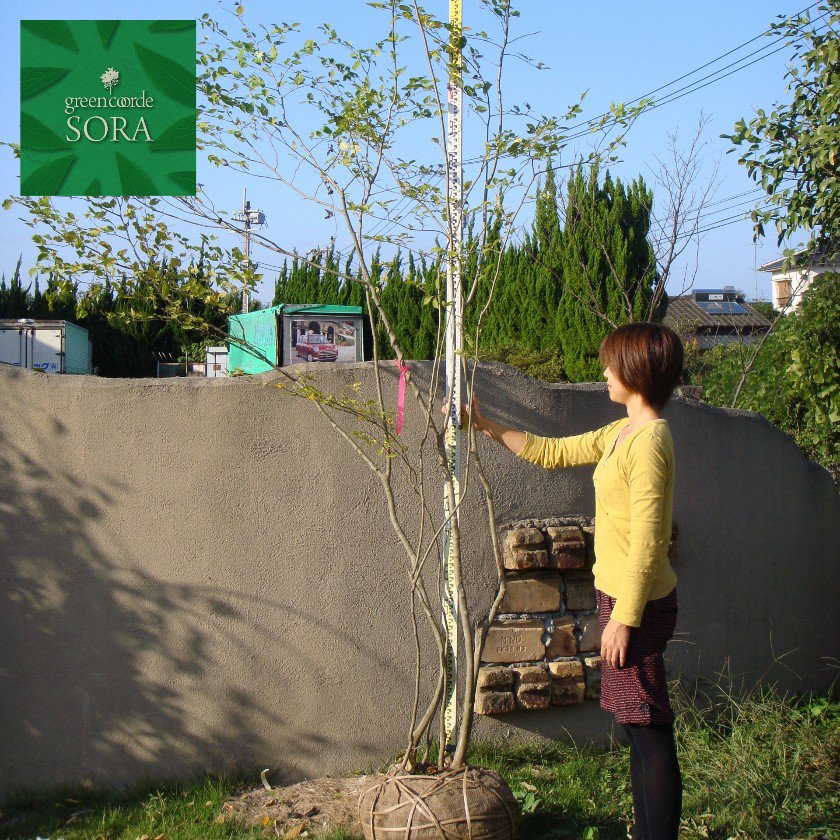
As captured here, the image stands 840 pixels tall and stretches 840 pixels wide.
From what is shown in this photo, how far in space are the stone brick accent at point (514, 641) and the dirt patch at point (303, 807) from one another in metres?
0.68

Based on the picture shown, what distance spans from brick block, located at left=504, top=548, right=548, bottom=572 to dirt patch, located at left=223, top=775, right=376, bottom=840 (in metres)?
0.96

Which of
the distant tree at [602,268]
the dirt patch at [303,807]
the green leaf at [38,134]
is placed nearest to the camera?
the dirt patch at [303,807]

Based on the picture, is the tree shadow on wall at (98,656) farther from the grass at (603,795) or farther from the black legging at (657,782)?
the black legging at (657,782)

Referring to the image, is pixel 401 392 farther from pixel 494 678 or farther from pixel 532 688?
pixel 532 688

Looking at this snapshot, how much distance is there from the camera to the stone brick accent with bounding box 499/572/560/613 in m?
3.47

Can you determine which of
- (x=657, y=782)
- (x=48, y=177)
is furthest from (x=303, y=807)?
(x=48, y=177)

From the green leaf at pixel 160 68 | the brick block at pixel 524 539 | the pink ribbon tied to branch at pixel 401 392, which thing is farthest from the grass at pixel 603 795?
the green leaf at pixel 160 68

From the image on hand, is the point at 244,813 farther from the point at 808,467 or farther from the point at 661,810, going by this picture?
the point at 808,467

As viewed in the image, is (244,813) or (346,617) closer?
(244,813)

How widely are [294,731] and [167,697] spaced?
0.50m

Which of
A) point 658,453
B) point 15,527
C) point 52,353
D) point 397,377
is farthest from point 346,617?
→ point 52,353

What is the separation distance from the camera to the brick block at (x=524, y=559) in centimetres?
344

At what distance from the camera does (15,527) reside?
3.26 meters

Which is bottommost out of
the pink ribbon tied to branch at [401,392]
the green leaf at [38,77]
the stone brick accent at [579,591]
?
the stone brick accent at [579,591]
